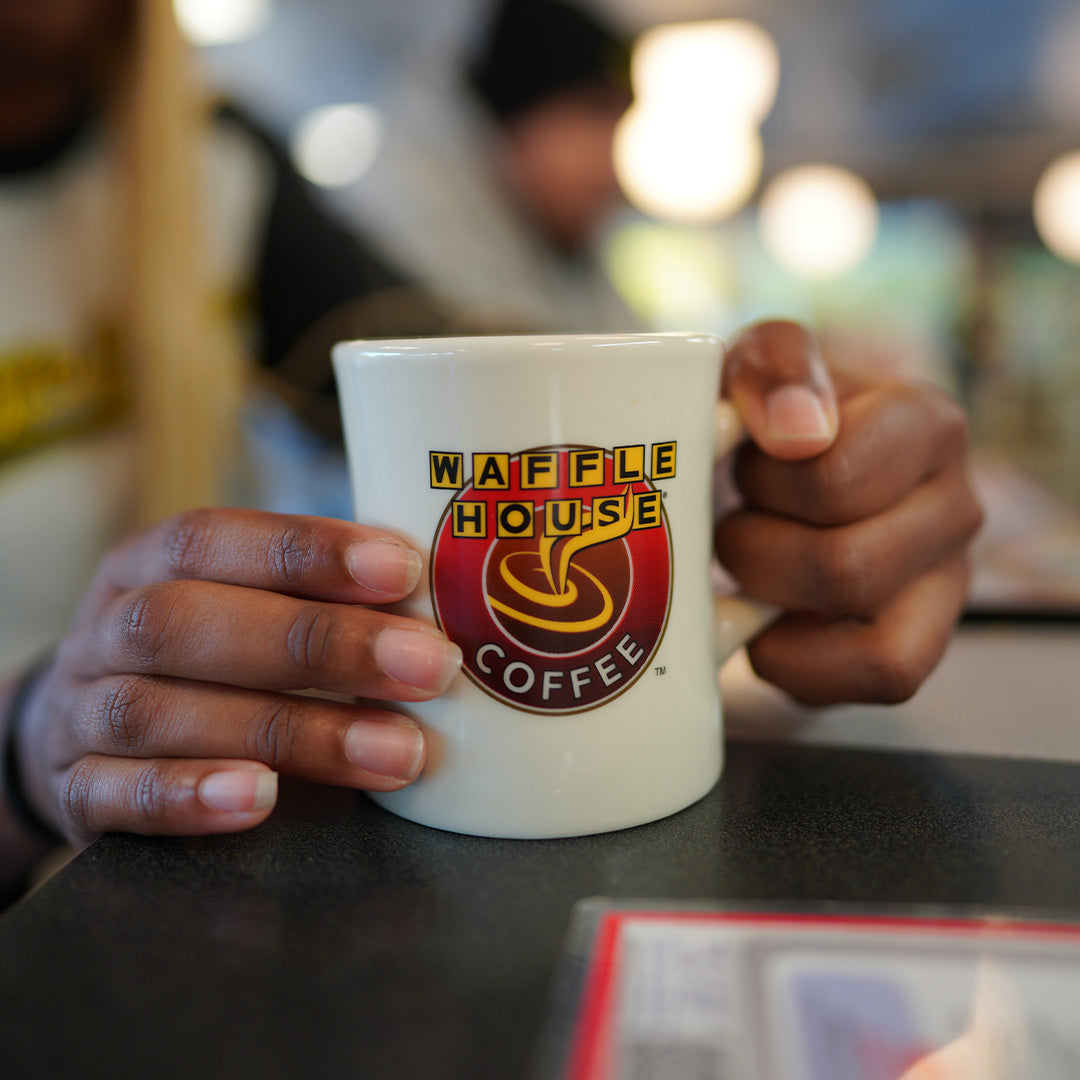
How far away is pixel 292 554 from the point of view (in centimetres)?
33

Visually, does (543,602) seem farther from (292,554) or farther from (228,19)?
(228,19)

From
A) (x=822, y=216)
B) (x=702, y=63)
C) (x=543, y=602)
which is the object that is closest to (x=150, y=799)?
(x=543, y=602)

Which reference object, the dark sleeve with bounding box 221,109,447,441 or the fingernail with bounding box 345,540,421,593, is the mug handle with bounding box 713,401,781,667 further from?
the dark sleeve with bounding box 221,109,447,441

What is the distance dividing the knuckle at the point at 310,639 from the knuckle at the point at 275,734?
0.9 inches

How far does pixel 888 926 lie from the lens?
24 cm

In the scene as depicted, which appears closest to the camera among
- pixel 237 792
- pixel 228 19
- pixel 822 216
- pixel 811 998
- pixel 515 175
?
pixel 811 998

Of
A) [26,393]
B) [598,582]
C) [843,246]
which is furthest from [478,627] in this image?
[843,246]

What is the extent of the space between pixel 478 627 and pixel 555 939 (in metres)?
0.11

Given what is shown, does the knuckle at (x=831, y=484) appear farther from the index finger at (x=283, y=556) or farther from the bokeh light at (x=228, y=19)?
the bokeh light at (x=228, y=19)

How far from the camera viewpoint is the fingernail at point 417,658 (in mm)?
302

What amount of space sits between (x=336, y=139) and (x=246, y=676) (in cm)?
314

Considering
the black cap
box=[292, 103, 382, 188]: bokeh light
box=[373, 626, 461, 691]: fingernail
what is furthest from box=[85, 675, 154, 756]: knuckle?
box=[292, 103, 382, 188]: bokeh light

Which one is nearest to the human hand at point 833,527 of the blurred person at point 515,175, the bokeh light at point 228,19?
the blurred person at point 515,175

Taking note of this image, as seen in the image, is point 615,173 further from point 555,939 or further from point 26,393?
point 555,939
